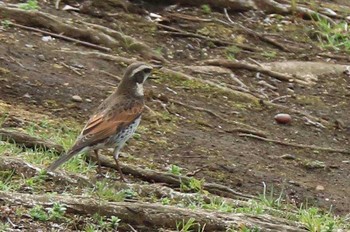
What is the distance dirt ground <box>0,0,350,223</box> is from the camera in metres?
9.78

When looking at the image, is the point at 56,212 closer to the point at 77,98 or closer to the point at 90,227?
the point at 90,227

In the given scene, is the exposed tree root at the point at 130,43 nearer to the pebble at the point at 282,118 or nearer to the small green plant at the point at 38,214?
the pebble at the point at 282,118

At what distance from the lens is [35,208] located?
264 inches

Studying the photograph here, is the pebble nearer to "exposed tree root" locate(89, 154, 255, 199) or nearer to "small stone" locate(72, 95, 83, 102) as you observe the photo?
"small stone" locate(72, 95, 83, 102)

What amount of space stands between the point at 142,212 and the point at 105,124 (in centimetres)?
139

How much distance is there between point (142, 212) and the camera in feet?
22.9

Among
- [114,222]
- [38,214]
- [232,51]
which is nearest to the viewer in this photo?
[38,214]

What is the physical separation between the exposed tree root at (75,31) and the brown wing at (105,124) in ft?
13.2

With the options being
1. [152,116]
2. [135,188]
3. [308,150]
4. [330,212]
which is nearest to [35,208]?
[135,188]

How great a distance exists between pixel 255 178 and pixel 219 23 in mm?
5048

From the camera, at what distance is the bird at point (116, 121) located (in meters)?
7.95

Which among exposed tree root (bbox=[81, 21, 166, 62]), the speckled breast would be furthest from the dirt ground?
the speckled breast

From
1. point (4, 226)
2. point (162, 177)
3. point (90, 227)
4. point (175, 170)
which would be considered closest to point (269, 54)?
point (175, 170)

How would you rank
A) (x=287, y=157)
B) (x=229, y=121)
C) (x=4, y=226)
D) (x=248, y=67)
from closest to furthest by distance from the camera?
(x=4, y=226) → (x=287, y=157) → (x=229, y=121) → (x=248, y=67)
